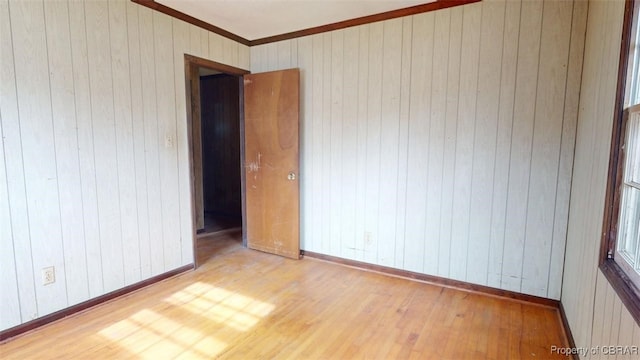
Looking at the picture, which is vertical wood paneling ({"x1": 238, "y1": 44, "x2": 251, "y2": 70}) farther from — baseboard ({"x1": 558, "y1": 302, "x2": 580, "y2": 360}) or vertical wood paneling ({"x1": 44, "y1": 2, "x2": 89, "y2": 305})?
baseboard ({"x1": 558, "y1": 302, "x2": 580, "y2": 360})

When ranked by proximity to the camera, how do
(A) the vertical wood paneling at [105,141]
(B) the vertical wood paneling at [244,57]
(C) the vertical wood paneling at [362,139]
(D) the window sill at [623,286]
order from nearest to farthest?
(D) the window sill at [623,286]
(A) the vertical wood paneling at [105,141]
(C) the vertical wood paneling at [362,139]
(B) the vertical wood paneling at [244,57]

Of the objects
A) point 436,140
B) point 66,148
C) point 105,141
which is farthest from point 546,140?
point 66,148

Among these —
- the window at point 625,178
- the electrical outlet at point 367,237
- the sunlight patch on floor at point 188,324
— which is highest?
the window at point 625,178

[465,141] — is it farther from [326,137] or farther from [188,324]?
[188,324]

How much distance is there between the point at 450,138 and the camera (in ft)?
9.20

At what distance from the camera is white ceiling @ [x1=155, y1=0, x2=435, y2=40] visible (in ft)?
9.18

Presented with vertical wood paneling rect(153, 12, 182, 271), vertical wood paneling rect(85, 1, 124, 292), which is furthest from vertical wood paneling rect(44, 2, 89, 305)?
vertical wood paneling rect(153, 12, 182, 271)

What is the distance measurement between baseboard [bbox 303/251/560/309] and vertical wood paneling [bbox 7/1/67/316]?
2.27 metres

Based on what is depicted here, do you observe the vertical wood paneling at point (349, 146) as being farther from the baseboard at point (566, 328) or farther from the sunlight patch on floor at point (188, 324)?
the baseboard at point (566, 328)

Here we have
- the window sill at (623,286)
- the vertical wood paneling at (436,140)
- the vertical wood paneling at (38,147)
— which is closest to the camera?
the window sill at (623,286)

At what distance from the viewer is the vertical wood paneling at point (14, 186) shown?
2.00m

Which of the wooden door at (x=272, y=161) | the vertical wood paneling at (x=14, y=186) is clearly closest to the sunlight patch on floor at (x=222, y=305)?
the vertical wood paneling at (x=14, y=186)

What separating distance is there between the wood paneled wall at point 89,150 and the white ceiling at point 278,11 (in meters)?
0.24

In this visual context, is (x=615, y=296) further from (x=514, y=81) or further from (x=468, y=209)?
(x=514, y=81)
